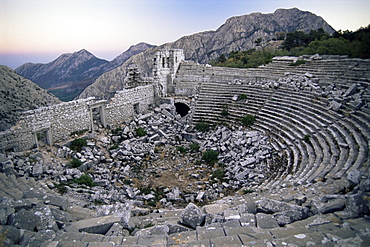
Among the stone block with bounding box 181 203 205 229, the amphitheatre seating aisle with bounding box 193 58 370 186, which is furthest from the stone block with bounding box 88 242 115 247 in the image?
the amphitheatre seating aisle with bounding box 193 58 370 186

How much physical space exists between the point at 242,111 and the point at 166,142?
179 inches

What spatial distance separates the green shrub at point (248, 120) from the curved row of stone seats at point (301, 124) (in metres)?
0.32

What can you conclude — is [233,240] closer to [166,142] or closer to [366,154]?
[366,154]

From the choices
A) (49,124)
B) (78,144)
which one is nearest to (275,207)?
(78,144)

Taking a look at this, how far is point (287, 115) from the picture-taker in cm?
1239

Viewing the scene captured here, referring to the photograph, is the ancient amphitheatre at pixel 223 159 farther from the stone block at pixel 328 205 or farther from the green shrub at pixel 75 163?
the green shrub at pixel 75 163

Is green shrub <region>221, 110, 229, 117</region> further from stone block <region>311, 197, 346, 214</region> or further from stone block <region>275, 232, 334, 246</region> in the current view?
stone block <region>275, 232, 334, 246</region>

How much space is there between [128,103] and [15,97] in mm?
5723

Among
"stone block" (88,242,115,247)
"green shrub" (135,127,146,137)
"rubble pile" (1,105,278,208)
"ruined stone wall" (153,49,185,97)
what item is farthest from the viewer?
"ruined stone wall" (153,49,185,97)

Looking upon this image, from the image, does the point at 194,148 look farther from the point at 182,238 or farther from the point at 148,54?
the point at 148,54

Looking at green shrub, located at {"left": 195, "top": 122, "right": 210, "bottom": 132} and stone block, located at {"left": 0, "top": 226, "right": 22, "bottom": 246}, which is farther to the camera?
green shrub, located at {"left": 195, "top": 122, "right": 210, "bottom": 132}

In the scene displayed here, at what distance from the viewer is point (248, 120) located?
1341 centimetres

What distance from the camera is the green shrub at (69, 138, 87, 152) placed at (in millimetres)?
11461

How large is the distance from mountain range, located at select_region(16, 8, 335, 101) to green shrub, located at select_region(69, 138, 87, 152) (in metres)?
26.1
